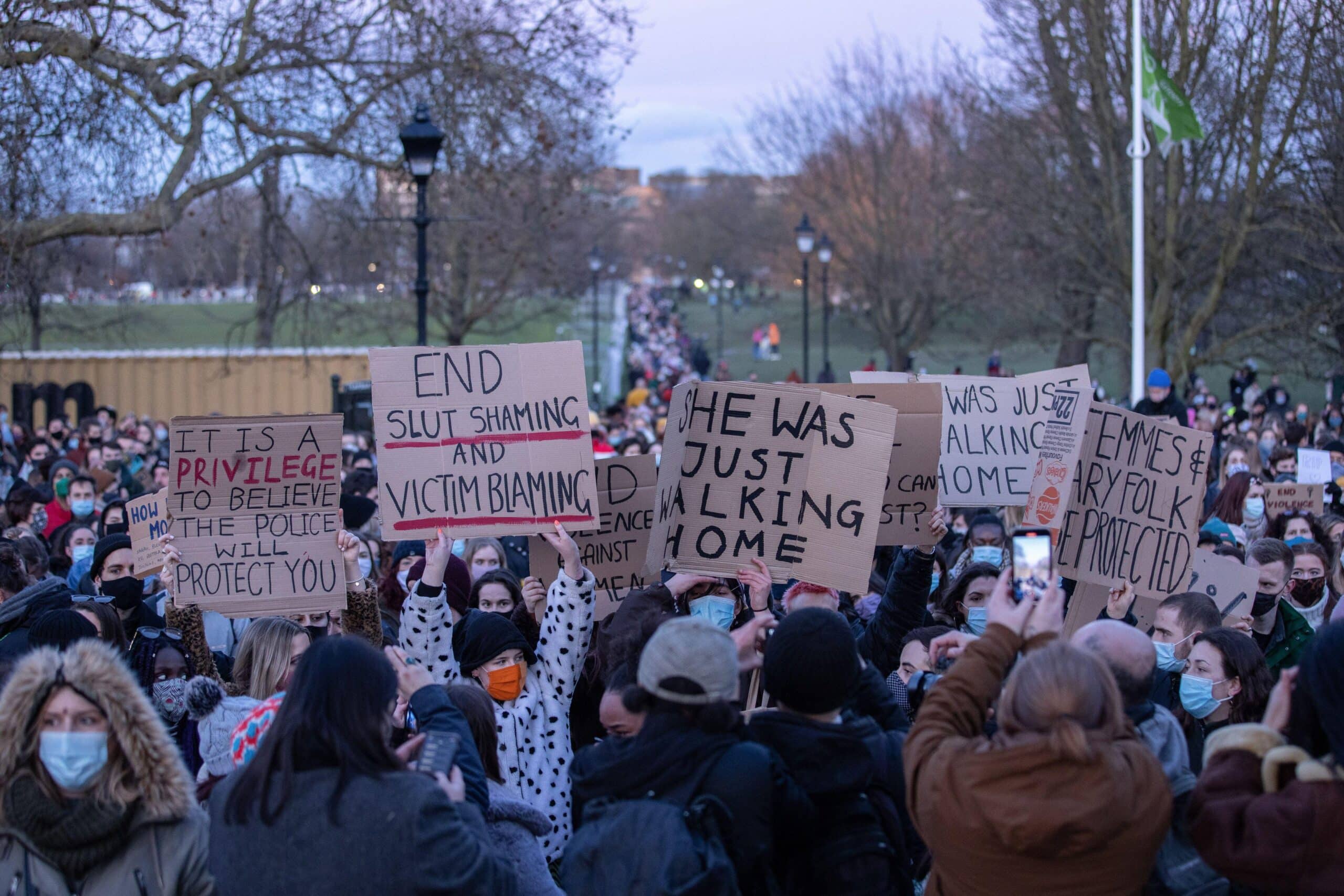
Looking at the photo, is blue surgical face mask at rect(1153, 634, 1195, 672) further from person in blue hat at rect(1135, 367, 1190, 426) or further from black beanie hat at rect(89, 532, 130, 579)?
person in blue hat at rect(1135, 367, 1190, 426)

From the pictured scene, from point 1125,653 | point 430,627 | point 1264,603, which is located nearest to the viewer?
point 1125,653

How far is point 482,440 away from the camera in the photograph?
543cm

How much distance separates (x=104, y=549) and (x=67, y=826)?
4125 mm

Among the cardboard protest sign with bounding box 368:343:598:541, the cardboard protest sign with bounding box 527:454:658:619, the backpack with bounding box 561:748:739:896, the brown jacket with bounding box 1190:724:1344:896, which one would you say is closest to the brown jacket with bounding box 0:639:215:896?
the backpack with bounding box 561:748:739:896

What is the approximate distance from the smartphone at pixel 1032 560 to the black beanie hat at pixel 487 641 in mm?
1791

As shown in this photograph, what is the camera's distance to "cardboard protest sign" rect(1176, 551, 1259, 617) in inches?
251

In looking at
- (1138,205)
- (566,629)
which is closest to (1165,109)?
(1138,205)

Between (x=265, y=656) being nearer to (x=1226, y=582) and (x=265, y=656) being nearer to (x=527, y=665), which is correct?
(x=527, y=665)

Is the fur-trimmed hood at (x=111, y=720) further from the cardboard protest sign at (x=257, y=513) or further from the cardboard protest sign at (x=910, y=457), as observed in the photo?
the cardboard protest sign at (x=910, y=457)

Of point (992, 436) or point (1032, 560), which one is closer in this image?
point (1032, 560)

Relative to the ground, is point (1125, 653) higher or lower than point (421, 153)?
lower

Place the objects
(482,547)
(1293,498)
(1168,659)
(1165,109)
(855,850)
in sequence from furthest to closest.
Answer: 1. (1165,109)
2. (1293,498)
3. (482,547)
4. (1168,659)
5. (855,850)

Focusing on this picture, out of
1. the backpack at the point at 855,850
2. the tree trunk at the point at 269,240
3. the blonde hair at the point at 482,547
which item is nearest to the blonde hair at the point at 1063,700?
the backpack at the point at 855,850

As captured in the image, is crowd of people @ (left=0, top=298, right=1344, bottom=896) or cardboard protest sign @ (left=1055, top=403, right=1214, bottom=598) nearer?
crowd of people @ (left=0, top=298, right=1344, bottom=896)
